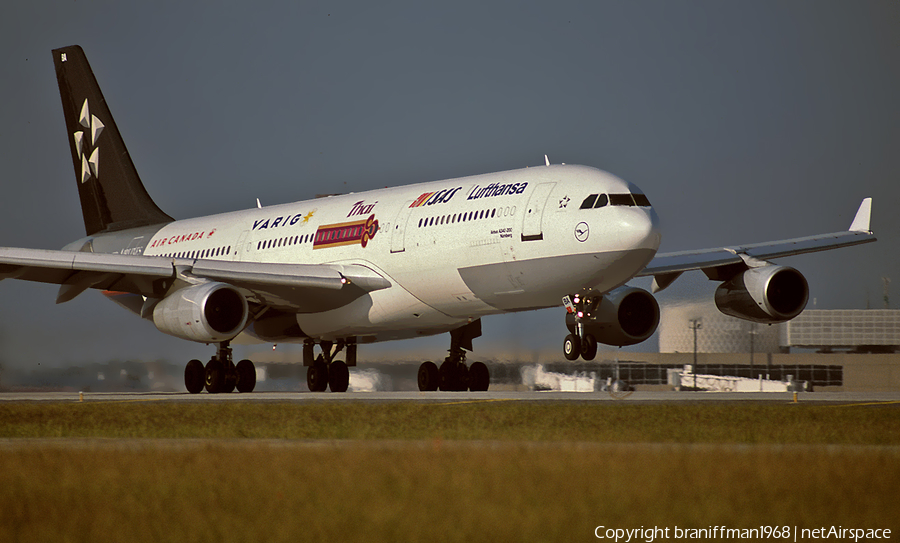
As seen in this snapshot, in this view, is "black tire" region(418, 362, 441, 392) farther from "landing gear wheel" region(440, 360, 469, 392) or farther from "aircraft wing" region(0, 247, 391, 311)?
"aircraft wing" region(0, 247, 391, 311)

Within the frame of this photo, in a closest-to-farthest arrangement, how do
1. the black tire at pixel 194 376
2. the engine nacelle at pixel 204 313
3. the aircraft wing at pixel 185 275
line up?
the engine nacelle at pixel 204 313, the aircraft wing at pixel 185 275, the black tire at pixel 194 376

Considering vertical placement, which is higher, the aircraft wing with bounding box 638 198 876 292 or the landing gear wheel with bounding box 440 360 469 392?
the aircraft wing with bounding box 638 198 876 292

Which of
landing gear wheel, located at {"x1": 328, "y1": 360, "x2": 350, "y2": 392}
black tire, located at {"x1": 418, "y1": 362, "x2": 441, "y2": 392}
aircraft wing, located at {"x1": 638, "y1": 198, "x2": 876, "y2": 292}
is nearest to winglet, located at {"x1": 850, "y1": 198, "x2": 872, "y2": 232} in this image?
aircraft wing, located at {"x1": 638, "y1": 198, "x2": 876, "y2": 292}

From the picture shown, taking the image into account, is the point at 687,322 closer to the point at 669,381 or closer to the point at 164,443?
the point at 669,381

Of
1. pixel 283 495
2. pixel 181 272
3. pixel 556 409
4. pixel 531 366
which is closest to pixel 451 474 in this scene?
pixel 283 495

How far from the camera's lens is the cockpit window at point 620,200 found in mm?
22719

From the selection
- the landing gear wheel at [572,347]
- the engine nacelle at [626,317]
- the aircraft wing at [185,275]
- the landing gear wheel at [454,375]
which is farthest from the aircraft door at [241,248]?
the landing gear wheel at [572,347]

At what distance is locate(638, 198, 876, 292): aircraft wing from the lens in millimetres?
28766

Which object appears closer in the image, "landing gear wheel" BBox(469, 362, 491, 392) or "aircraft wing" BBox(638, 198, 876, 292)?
"aircraft wing" BBox(638, 198, 876, 292)

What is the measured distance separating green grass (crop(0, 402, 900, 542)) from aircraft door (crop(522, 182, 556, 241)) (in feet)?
26.3

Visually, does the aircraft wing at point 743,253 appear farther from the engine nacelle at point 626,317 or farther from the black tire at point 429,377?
the black tire at point 429,377

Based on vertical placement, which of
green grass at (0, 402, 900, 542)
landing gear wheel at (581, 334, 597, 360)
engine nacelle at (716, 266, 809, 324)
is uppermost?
engine nacelle at (716, 266, 809, 324)

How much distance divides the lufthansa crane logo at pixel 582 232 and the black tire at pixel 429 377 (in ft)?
28.7

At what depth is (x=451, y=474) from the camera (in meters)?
9.62
